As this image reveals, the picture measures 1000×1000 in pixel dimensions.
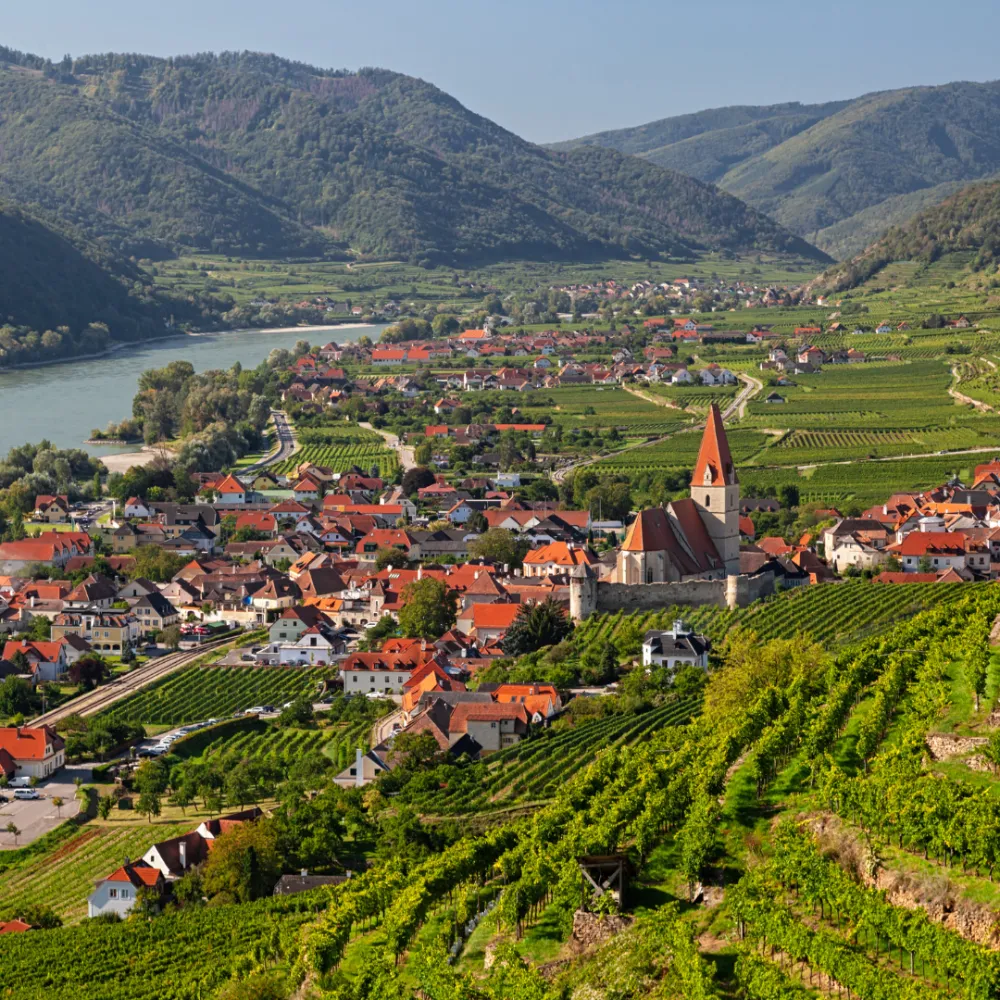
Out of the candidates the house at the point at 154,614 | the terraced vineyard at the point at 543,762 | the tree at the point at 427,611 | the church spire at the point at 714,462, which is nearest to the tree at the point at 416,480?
the house at the point at 154,614

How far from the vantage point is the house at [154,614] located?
5372 centimetres

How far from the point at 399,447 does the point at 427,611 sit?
40717 mm

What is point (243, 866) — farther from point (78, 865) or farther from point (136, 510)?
point (136, 510)

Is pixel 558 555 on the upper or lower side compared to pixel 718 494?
lower

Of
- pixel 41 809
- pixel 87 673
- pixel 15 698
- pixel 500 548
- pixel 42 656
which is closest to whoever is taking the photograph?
pixel 41 809

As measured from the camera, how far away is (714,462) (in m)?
49.4

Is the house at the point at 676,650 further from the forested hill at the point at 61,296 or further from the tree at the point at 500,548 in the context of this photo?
the forested hill at the point at 61,296

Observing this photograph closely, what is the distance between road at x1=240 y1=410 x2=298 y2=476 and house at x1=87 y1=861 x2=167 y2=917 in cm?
5296

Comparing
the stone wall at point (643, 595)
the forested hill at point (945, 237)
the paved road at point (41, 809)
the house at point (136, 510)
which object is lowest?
the paved road at point (41, 809)

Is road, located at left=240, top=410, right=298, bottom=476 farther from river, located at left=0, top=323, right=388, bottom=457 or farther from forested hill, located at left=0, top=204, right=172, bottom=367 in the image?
forested hill, located at left=0, top=204, right=172, bottom=367

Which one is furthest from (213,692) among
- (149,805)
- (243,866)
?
(243,866)

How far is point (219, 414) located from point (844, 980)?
8168cm

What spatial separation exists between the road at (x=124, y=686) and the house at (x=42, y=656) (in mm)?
1940

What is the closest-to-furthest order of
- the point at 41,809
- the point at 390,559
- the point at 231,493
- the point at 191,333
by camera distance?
the point at 41,809 → the point at 390,559 → the point at 231,493 → the point at 191,333
